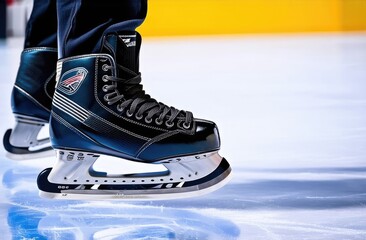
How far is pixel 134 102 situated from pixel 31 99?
1.42 feet

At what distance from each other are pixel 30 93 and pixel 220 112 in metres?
0.84

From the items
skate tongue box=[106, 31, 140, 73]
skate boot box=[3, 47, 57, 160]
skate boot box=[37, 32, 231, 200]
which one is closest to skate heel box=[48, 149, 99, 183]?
skate boot box=[37, 32, 231, 200]

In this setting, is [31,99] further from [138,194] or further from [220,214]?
[220,214]

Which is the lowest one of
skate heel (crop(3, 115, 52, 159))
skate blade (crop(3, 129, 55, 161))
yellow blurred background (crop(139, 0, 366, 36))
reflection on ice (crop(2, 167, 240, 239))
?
yellow blurred background (crop(139, 0, 366, 36))

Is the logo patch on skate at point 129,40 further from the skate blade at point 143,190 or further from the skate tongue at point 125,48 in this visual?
the skate blade at point 143,190

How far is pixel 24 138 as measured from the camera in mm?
1518

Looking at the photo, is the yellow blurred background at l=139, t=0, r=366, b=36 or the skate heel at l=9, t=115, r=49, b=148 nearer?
the skate heel at l=9, t=115, r=49, b=148

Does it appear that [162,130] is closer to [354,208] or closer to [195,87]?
[354,208]

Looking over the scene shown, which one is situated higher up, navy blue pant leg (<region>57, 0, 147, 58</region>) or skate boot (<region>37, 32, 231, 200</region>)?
navy blue pant leg (<region>57, 0, 147, 58</region>)

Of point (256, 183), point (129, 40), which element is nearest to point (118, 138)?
point (129, 40)

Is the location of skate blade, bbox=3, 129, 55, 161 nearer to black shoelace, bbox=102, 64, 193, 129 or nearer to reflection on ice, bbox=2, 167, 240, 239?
reflection on ice, bbox=2, 167, 240, 239

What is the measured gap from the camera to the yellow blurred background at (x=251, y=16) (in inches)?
324

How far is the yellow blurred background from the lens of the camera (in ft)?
27.0

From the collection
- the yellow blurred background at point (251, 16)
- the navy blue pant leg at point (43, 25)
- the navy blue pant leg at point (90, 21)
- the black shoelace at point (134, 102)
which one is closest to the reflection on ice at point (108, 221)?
the black shoelace at point (134, 102)
